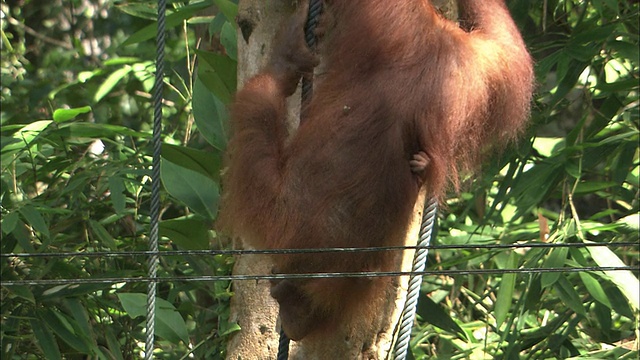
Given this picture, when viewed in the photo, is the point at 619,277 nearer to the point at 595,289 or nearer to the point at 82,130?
the point at 595,289

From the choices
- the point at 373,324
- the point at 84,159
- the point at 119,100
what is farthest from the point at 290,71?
the point at 119,100

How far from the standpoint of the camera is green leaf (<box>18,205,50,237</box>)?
2.67 meters

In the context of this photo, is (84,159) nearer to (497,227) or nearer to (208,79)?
(208,79)

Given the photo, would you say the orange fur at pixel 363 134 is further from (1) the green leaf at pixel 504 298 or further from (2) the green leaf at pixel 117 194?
(1) the green leaf at pixel 504 298

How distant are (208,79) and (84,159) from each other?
2.48 feet

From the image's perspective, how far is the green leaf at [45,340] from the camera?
272 cm

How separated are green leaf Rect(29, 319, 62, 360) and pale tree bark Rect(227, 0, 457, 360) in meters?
0.58

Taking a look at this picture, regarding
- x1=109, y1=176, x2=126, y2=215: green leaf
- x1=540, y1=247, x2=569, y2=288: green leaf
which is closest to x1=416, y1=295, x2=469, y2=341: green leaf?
x1=540, y1=247, x2=569, y2=288: green leaf

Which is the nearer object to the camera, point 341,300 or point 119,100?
point 341,300

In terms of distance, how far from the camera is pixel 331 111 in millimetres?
2172

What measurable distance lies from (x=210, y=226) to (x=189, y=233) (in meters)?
0.08

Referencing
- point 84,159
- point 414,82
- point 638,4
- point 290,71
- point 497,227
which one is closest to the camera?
point 414,82

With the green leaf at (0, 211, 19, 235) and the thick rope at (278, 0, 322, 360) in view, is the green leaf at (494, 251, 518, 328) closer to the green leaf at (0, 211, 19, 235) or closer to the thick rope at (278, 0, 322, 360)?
the thick rope at (278, 0, 322, 360)

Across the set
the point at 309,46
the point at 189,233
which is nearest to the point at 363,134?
the point at 309,46
